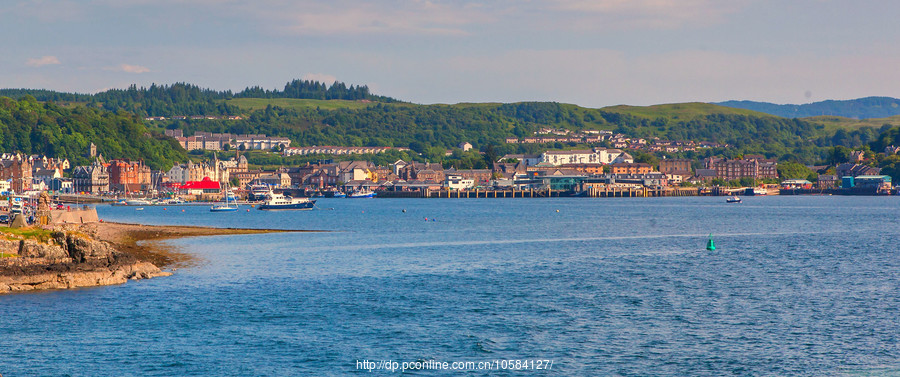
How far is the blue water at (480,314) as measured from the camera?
27734 mm

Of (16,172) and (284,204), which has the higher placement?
(16,172)

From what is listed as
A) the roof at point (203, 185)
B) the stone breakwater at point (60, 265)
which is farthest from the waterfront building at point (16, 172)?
the stone breakwater at point (60, 265)

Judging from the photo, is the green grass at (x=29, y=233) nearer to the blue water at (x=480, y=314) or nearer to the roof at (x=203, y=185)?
the blue water at (x=480, y=314)

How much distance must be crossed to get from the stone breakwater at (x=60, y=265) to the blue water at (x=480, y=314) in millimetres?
1298

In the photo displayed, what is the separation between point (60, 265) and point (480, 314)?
1844 cm

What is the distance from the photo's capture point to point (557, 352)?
28.7m

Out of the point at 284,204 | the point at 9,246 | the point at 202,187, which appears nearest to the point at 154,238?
the point at 9,246

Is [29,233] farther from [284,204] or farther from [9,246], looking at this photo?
[284,204]

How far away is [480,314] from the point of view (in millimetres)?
35062

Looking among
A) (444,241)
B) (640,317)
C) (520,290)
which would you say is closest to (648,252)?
(444,241)

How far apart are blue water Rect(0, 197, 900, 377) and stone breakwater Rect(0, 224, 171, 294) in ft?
4.26

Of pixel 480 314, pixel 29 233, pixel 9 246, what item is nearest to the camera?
pixel 480 314

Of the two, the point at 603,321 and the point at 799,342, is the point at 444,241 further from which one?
the point at 799,342

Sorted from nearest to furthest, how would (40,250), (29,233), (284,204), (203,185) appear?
(40,250) < (29,233) < (284,204) < (203,185)
